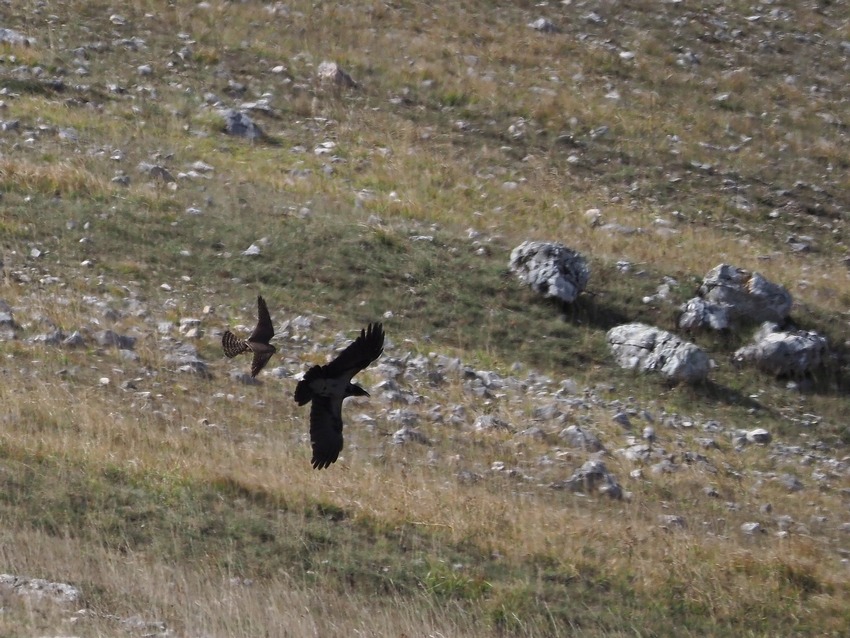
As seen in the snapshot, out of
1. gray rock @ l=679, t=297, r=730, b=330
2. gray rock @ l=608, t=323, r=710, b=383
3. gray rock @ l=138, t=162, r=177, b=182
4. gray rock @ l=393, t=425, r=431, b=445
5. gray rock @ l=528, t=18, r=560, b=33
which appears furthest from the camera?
gray rock @ l=528, t=18, r=560, b=33

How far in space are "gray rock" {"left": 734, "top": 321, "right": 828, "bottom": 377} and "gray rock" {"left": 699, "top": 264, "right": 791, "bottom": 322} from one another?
0.29 m

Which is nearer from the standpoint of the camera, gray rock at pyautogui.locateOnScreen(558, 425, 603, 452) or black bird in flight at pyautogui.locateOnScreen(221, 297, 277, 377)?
black bird in flight at pyautogui.locateOnScreen(221, 297, 277, 377)

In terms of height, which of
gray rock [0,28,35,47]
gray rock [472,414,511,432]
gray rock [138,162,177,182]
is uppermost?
gray rock [0,28,35,47]

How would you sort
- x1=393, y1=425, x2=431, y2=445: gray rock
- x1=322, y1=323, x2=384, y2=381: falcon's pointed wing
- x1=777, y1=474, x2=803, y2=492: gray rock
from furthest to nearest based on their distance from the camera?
1. x1=777, y1=474, x2=803, y2=492: gray rock
2. x1=393, y1=425, x2=431, y2=445: gray rock
3. x1=322, y1=323, x2=384, y2=381: falcon's pointed wing

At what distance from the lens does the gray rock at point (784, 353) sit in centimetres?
1205

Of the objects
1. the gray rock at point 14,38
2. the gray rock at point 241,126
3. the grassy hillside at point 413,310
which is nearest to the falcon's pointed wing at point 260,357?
the grassy hillside at point 413,310

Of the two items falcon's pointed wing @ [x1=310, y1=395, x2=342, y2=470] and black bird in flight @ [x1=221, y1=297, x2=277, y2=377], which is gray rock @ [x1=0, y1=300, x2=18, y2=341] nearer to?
black bird in flight @ [x1=221, y1=297, x2=277, y2=377]

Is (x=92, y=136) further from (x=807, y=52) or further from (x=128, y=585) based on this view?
(x=807, y=52)

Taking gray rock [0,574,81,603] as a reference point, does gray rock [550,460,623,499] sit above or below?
below

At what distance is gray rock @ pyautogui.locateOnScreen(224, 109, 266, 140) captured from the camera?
50.7ft

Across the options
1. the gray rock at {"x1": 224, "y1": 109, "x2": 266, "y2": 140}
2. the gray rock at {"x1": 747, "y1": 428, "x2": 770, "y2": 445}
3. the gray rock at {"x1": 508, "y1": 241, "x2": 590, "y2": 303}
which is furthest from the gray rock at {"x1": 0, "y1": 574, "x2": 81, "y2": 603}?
the gray rock at {"x1": 224, "y1": 109, "x2": 266, "y2": 140}

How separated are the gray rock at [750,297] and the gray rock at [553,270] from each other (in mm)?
1454

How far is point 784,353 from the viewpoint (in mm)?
12047

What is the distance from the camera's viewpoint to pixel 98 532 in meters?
6.63
